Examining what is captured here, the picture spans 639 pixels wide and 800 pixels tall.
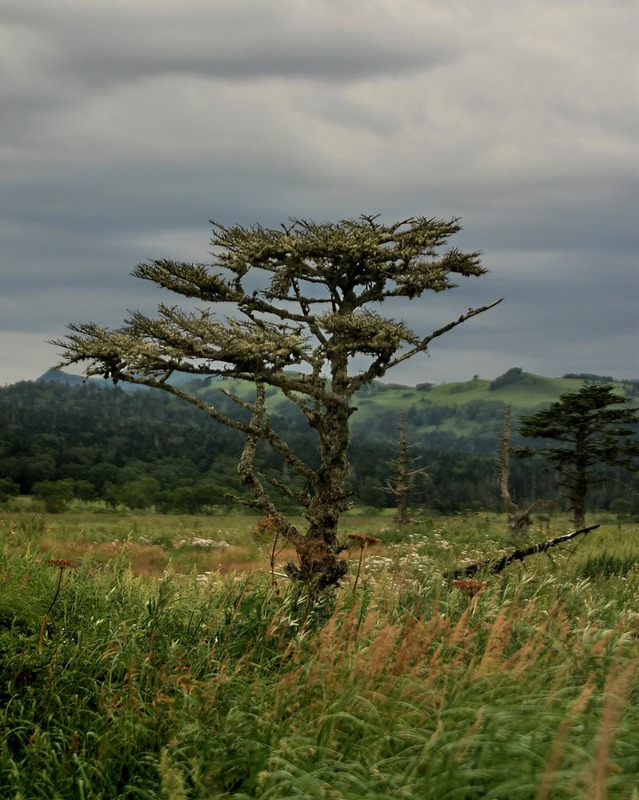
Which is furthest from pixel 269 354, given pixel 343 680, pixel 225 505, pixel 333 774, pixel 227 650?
pixel 225 505

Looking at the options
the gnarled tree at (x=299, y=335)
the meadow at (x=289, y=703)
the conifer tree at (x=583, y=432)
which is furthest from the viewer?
the conifer tree at (x=583, y=432)

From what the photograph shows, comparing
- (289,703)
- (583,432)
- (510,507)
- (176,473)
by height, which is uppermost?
(583,432)

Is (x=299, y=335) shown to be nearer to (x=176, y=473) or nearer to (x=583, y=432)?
(x=583, y=432)

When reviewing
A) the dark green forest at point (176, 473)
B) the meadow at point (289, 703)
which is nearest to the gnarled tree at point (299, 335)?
the meadow at point (289, 703)

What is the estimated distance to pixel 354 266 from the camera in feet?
54.1

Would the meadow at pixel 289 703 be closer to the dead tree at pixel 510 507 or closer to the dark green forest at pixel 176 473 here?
the dead tree at pixel 510 507

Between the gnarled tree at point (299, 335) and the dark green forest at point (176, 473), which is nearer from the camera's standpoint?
the gnarled tree at point (299, 335)

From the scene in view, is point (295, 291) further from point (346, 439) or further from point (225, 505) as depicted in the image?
point (225, 505)

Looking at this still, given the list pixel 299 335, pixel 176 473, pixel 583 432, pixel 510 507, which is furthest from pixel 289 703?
pixel 176 473

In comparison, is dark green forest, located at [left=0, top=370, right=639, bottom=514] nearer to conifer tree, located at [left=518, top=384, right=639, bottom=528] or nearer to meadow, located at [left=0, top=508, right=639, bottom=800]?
conifer tree, located at [left=518, top=384, right=639, bottom=528]

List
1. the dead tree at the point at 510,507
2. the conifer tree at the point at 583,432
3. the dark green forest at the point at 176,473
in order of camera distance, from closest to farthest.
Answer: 1. the dead tree at the point at 510,507
2. the conifer tree at the point at 583,432
3. the dark green forest at the point at 176,473

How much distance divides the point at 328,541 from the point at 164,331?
15.9 feet

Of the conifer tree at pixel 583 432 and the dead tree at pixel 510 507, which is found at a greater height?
the conifer tree at pixel 583 432

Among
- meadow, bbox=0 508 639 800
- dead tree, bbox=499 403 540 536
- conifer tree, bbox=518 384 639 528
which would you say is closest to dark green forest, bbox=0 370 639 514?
conifer tree, bbox=518 384 639 528
